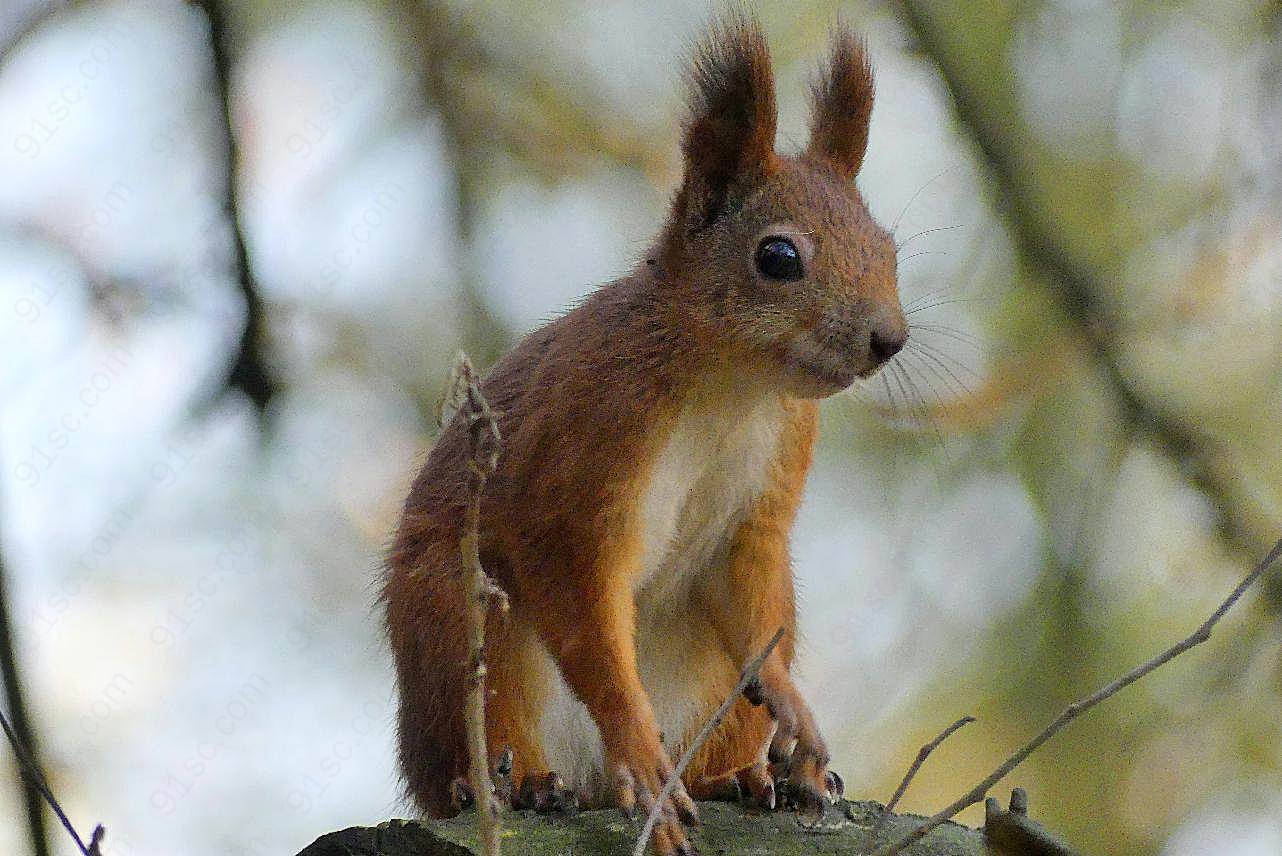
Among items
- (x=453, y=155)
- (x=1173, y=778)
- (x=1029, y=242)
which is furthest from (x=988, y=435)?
(x=453, y=155)

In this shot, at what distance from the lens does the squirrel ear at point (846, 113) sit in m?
3.12

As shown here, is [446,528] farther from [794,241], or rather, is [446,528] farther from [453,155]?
[453,155]

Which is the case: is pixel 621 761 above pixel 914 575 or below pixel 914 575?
below

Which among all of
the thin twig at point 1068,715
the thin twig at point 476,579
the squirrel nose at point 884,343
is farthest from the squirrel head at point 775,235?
the thin twig at point 476,579

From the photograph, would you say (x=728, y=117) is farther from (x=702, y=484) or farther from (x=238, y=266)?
(x=238, y=266)

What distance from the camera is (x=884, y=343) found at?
2619mm

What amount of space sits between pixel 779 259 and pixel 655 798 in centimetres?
96

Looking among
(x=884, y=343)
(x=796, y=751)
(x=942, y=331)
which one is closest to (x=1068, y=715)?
(x=884, y=343)

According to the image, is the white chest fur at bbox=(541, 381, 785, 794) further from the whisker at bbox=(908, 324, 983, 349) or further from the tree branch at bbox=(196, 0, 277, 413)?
the tree branch at bbox=(196, 0, 277, 413)

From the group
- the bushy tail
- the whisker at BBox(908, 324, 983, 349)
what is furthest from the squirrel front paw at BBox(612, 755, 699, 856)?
the whisker at BBox(908, 324, 983, 349)

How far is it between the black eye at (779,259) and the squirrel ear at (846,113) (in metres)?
0.36

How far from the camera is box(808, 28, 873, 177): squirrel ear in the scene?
312 cm

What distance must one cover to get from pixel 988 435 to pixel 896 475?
0.30 meters

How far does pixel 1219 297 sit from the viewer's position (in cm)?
464
